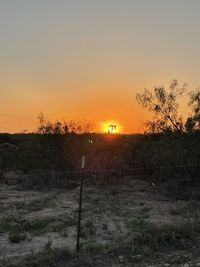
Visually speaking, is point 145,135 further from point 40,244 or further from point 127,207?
point 40,244

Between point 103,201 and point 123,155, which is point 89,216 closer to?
point 103,201

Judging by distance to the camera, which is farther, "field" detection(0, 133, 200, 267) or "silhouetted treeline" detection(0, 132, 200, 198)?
"silhouetted treeline" detection(0, 132, 200, 198)

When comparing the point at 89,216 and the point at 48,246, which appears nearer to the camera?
the point at 48,246

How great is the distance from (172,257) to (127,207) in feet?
20.3

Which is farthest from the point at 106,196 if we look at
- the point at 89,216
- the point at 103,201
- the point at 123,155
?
the point at 123,155

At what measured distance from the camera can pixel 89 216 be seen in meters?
13.2

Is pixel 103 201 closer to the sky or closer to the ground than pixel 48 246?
closer to the sky

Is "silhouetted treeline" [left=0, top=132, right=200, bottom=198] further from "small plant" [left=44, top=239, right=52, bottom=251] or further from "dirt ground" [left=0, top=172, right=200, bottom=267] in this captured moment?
"small plant" [left=44, top=239, right=52, bottom=251]

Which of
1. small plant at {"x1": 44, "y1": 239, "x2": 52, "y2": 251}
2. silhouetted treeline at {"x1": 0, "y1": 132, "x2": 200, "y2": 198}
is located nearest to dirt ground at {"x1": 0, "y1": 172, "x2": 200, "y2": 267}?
small plant at {"x1": 44, "y1": 239, "x2": 52, "y2": 251}

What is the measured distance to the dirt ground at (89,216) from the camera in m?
9.23

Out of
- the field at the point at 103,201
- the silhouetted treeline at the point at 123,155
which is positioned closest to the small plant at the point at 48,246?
the field at the point at 103,201

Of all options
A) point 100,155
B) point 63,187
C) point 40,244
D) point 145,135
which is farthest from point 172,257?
point 100,155

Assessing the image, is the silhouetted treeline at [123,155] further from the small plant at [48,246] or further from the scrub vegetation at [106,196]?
the small plant at [48,246]

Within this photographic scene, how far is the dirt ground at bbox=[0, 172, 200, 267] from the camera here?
30.3ft
